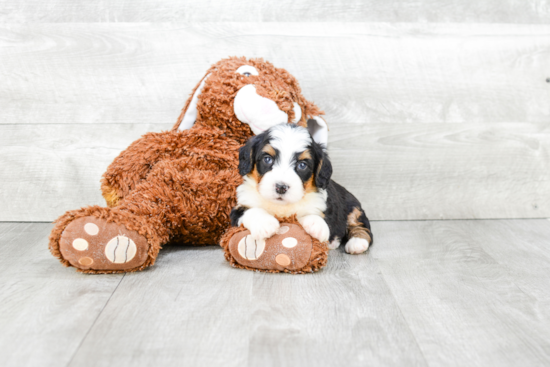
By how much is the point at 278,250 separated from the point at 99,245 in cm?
60

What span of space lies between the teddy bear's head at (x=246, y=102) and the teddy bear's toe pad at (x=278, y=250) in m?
0.48

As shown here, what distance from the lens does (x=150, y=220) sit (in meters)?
1.85

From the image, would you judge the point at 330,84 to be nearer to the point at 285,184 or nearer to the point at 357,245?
the point at 357,245

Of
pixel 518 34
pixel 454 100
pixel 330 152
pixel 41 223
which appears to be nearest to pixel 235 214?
pixel 330 152

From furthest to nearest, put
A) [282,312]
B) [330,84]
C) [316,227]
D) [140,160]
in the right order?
[330,84]
[140,160]
[316,227]
[282,312]

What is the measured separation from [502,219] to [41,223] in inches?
95.8

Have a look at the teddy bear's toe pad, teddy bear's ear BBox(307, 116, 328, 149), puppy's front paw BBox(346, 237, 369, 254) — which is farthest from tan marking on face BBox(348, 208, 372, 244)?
the teddy bear's toe pad

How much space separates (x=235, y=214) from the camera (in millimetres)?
1861

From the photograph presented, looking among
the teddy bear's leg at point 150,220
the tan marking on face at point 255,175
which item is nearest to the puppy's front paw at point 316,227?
the tan marking on face at point 255,175

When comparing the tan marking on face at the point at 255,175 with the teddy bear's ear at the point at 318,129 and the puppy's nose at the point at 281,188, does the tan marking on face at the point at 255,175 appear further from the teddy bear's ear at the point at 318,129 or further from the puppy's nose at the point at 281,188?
the teddy bear's ear at the point at 318,129

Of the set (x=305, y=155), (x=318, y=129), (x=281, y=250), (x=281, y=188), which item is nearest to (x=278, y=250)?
(x=281, y=250)

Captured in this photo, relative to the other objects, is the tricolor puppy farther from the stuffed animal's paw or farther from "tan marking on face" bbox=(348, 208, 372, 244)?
"tan marking on face" bbox=(348, 208, 372, 244)

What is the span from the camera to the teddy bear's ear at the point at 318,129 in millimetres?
2186

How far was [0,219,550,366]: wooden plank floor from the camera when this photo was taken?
4.04ft
